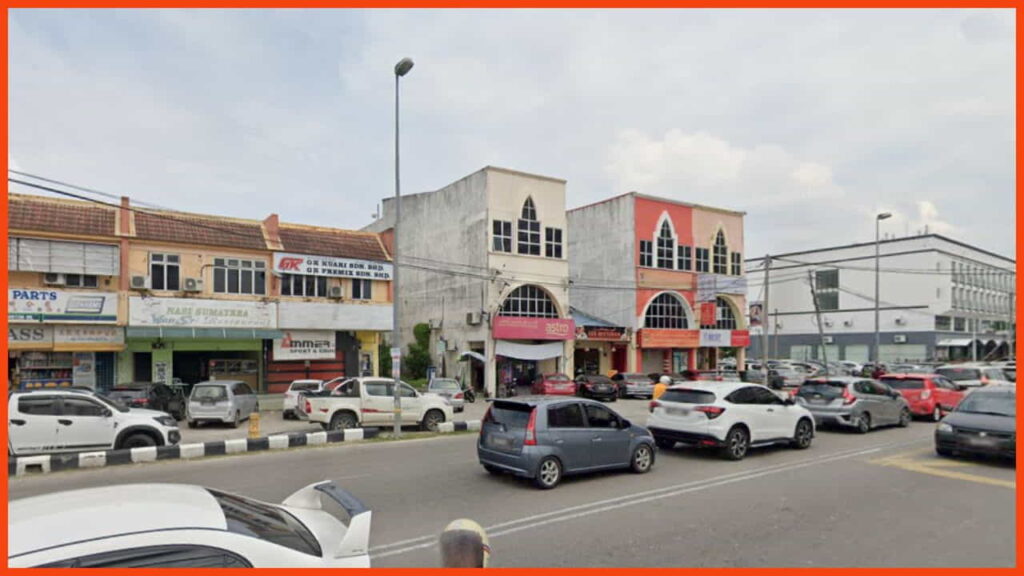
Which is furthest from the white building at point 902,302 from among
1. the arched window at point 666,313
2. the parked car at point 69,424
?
the parked car at point 69,424

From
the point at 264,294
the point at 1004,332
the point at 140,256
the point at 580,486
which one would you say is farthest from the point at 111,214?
the point at 1004,332

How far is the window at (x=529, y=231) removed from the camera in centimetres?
3200

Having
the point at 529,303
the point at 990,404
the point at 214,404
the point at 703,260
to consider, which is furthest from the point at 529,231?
the point at 990,404

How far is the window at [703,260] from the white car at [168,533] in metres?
38.1

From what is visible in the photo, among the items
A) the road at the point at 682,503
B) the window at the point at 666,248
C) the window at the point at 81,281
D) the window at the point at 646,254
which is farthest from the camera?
the window at the point at 666,248

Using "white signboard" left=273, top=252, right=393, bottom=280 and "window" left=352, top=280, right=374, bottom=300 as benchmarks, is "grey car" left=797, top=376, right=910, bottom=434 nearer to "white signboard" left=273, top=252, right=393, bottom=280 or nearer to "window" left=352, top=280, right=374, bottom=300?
"white signboard" left=273, top=252, right=393, bottom=280

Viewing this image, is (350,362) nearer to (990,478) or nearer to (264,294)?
(264,294)

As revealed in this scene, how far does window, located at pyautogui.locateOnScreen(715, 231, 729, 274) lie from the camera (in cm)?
4053

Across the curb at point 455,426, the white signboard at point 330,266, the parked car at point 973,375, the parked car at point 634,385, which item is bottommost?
the parked car at point 634,385

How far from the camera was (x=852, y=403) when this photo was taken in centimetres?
1570

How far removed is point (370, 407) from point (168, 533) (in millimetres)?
14196

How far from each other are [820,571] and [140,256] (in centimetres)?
2355

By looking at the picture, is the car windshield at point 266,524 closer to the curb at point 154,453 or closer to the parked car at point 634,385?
the curb at point 154,453

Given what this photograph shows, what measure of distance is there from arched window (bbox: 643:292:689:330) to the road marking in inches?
984
